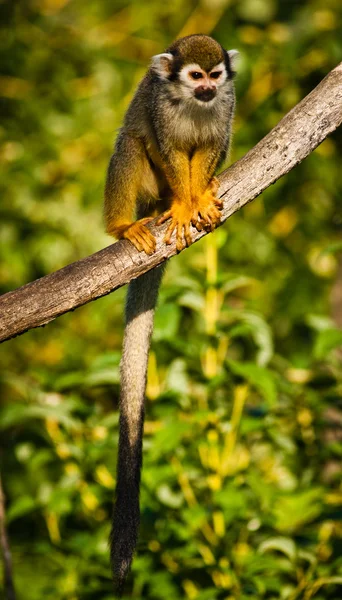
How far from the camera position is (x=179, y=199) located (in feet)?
11.1

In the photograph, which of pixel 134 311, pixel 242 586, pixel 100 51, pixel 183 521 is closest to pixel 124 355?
pixel 134 311

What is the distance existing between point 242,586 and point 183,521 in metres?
0.43

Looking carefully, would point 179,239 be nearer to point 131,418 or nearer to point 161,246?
point 161,246

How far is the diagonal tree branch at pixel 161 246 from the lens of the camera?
279cm

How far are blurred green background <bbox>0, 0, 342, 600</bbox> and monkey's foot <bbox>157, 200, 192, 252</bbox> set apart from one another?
0.41 metres

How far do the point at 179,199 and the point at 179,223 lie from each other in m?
0.23

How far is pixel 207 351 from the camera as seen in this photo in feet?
11.8

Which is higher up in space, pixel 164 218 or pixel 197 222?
pixel 164 218

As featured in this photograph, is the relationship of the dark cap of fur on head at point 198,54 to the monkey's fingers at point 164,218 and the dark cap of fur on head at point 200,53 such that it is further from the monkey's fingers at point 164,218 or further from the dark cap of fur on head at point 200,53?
the monkey's fingers at point 164,218

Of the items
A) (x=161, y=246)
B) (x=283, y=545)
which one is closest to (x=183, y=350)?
(x=161, y=246)

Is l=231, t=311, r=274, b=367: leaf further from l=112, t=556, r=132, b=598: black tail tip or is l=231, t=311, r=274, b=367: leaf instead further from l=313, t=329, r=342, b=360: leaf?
l=112, t=556, r=132, b=598: black tail tip

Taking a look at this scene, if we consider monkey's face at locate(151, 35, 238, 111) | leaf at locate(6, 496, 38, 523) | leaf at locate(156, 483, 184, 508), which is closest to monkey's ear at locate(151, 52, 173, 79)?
monkey's face at locate(151, 35, 238, 111)

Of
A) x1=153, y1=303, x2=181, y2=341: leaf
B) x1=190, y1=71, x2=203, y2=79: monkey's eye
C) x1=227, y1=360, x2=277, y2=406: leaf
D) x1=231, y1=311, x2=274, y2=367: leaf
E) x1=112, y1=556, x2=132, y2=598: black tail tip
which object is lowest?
x1=112, y1=556, x2=132, y2=598: black tail tip

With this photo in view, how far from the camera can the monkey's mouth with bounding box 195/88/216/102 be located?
3523 mm
